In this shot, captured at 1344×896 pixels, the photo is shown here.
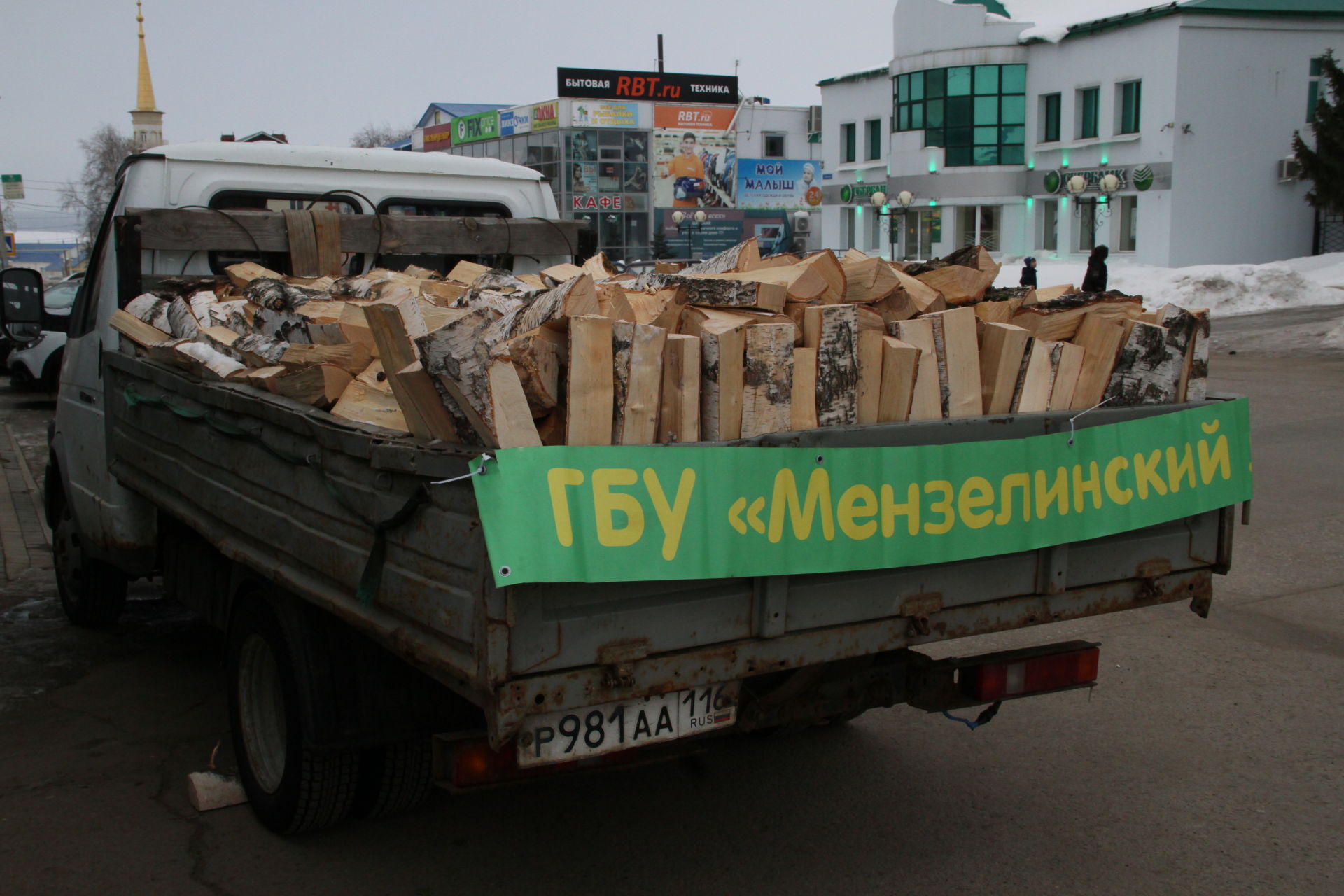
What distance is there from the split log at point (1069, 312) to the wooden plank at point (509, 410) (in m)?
1.75

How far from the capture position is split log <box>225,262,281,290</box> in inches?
211

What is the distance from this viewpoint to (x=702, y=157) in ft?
197

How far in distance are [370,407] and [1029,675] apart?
2247mm

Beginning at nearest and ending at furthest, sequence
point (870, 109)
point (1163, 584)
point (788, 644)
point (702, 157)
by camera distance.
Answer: point (788, 644) < point (1163, 584) < point (870, 109) < point (702, 157)

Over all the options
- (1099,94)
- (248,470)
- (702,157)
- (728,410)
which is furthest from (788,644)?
(702,157)

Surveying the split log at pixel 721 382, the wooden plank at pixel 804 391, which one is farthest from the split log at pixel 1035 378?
the split log at pixel 721 382

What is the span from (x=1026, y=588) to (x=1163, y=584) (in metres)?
0.55

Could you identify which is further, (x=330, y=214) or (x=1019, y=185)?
(x=1019, y=185)

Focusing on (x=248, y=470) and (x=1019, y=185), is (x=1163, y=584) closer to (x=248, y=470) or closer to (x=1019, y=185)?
(x=248, y=470)

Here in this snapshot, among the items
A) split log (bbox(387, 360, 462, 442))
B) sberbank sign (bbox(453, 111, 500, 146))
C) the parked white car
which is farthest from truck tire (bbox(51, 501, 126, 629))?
sberbank sign (bbox(453, 111, 500, 146))

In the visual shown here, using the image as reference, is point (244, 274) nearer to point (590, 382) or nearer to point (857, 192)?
point (590, 382)

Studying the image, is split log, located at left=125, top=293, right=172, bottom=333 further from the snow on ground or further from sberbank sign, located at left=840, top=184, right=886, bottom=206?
sberbank sign, located at left=840, top=184, right=886, bottom=206

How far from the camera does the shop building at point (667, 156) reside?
5706cm

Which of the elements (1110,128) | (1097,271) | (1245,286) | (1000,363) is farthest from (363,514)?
(1110,128)
